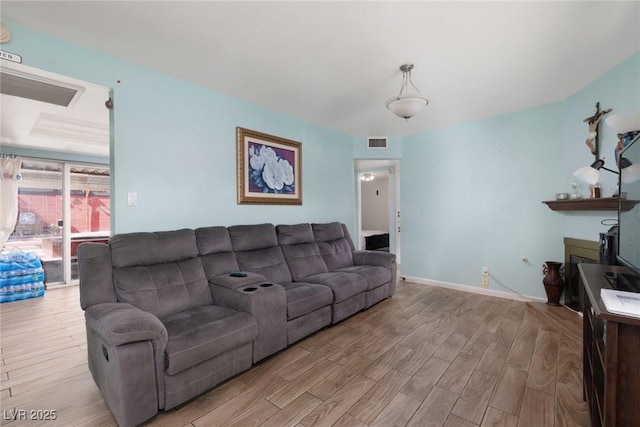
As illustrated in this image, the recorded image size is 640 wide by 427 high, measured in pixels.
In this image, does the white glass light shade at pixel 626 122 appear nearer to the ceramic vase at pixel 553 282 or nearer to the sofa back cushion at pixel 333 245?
the ceramic vase at pixel 553 282

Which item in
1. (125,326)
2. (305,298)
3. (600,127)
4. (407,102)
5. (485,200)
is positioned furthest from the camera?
(485,200)

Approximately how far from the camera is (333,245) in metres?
3.80

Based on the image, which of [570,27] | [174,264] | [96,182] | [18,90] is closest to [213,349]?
[174,264]

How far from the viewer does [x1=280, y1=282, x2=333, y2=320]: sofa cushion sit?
2410 mm

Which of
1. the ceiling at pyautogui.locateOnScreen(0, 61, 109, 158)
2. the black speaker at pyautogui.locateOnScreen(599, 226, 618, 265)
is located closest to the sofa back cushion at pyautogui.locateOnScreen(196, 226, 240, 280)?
the ceiling at pyautogui.locateOnScreen(0, 61, 109, 158)

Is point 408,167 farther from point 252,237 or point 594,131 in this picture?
point 252,237

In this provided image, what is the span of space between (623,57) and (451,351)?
9.58ft

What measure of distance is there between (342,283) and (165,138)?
2.21 m

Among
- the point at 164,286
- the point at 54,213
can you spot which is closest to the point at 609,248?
the point at 164,286

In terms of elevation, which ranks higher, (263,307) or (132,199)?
(132,199)

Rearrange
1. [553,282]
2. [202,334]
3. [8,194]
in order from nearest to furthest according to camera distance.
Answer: [202,334] → [553,282] → [8,194]

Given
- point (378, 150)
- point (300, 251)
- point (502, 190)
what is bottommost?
point (300, 251)

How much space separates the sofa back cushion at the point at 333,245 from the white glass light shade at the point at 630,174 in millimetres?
2695

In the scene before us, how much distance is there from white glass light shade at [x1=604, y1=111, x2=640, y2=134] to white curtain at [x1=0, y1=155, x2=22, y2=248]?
716 centimetres
